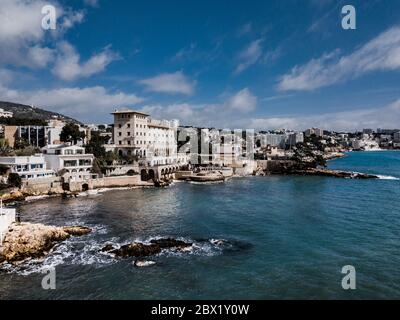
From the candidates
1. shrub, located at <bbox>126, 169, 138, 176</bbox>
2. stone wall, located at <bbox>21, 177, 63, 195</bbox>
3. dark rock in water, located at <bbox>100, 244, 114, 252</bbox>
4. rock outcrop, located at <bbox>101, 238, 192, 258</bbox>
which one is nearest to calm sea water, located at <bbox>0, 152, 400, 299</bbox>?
dark rock in water, located at <bbox>100, 244, 114, 252</bbox>

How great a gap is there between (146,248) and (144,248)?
14 centimetres

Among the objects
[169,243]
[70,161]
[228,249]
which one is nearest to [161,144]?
[70,161]

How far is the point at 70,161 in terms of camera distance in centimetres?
5472

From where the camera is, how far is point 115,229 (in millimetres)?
30344

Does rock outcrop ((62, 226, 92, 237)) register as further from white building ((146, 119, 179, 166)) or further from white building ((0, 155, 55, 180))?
white building ((146, 119, 179, 166))

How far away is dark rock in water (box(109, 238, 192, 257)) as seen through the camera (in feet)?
78.5

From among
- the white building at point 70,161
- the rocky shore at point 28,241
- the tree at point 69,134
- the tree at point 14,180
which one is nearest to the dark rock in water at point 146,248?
the rocky shore at point 28,241

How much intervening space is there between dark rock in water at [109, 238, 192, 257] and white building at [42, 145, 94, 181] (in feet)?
97.6

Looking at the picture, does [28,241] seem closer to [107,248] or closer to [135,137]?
[107,248]

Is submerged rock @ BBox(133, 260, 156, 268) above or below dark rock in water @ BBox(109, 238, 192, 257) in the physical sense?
below

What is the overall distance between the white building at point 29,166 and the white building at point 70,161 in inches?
69.6
